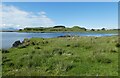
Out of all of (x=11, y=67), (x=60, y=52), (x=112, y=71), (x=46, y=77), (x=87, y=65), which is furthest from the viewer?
(x=60, y=52)

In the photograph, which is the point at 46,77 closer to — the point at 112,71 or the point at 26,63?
the point at 112,71

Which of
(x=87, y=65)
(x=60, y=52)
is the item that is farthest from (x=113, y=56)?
(x=60, y=52)

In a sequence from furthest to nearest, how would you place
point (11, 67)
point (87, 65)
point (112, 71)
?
1. point (11, 67)
2. point (87, 65)
3. point (112, 71)

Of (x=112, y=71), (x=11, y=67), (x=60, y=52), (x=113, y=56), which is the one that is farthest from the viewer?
(x=60, y=52)

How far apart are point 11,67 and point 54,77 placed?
7.48 metres

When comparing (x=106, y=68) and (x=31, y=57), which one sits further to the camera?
(x=31, y=57)

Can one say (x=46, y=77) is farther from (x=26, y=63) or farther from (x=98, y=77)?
(x=26, y=63)

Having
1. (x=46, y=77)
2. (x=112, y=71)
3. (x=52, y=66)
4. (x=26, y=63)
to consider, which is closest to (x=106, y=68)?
(x=112, y=71)

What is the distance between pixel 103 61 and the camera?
21.8m

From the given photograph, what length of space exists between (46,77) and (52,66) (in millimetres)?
5397

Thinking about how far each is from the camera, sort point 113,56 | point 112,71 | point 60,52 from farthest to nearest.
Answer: point 60,52
point 113,56
point 112,71

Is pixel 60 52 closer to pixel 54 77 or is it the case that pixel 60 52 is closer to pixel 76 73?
pixel 76 73

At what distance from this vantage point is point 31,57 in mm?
25250

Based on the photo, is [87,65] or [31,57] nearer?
[87,65]
